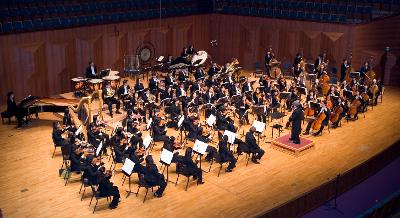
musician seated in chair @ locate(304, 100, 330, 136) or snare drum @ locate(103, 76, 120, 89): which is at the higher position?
snare drum @ locate(103, 76, 120, 89)

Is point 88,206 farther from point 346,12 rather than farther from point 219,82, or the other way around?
point 346,12

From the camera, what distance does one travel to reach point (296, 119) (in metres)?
16.8

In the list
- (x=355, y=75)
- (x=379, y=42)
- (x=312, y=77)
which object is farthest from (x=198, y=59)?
(x=379, y=42)

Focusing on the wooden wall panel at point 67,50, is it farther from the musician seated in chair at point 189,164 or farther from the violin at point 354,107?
the violin at point 354,107

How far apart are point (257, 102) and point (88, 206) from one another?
7924mm

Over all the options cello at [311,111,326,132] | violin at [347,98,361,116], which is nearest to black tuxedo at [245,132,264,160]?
cello at [311,111,326,132]

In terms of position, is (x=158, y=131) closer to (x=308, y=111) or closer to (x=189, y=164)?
(x=189, y=164)

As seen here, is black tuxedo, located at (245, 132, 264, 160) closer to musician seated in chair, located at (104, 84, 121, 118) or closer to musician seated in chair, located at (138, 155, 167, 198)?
musician seated in chair, located at (138, 155, 167, 198)

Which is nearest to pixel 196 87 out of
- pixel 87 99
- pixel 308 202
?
pixel 87 99

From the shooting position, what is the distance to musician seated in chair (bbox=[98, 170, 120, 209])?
12961mm

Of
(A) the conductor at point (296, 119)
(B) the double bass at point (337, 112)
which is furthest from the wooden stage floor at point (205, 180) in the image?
(A) the conductor at point (296, 119)

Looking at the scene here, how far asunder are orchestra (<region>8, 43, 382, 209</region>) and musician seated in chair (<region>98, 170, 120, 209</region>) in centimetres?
1

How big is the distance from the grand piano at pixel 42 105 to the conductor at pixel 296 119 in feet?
25.8

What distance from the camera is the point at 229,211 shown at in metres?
13.4
